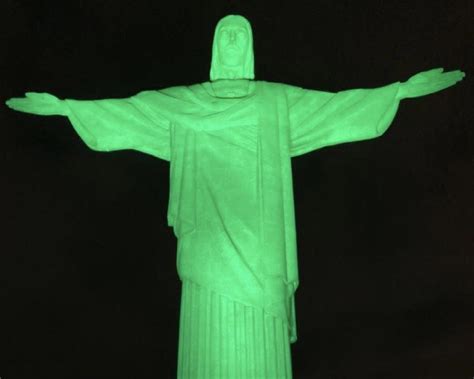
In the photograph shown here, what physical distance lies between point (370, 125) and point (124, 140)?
2.75 m

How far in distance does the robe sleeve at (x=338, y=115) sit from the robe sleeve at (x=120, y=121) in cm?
147

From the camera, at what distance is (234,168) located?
912cm

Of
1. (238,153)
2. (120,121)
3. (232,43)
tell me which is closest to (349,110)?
(238,153)

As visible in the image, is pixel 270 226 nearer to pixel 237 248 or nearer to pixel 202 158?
pixel 237 248

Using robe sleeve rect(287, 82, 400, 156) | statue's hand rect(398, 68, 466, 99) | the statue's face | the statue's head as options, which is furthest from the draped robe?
the statue's face

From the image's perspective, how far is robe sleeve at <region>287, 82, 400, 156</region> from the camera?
9391 millimetres

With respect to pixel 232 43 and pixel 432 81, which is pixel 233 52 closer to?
pixel 232 43

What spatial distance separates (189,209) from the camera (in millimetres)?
8945

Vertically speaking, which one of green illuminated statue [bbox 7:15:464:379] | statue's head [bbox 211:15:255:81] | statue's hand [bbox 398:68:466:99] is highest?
statue's head [bbox 211:15:255:81]

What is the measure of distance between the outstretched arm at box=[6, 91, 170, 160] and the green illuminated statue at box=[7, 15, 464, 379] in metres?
0.01

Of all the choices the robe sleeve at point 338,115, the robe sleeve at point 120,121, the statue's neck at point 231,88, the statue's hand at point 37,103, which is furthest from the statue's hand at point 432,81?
the statue's hand at point 37,103

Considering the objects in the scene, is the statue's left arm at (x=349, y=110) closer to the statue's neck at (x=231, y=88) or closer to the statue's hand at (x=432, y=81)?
the statue's hand at (x=432, y=81)

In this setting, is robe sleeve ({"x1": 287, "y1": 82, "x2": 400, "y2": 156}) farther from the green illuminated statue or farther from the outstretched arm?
the outstretched arm

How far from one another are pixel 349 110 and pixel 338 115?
0.13m
